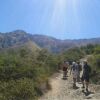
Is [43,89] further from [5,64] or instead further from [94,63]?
[94,63]

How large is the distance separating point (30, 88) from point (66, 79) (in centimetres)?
1360

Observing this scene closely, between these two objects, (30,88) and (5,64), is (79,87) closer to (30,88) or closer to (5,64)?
(5,64)

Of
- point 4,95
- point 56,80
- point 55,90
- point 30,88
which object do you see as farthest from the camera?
point 56,80

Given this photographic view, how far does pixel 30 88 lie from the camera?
16.5 metres

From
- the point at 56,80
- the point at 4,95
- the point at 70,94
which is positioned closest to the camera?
the point at 4,95

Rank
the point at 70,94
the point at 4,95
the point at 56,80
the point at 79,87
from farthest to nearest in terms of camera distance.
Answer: the point at 56,80, the point at 79,87, the point at 70,94, the point at 4,95

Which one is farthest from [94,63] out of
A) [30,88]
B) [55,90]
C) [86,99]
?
[30,88]

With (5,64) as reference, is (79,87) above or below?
below

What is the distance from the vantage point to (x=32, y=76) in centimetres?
2406

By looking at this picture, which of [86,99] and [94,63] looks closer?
[86,99]

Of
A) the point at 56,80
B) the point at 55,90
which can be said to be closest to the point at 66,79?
the point at 56,80

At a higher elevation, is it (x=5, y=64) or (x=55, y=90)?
(x=5, y=64)

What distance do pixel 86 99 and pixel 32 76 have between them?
6.20 metres

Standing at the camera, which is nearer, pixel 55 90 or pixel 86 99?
pixel 86 99
